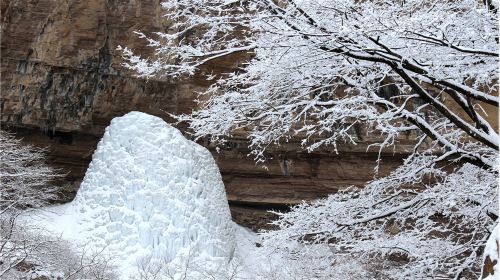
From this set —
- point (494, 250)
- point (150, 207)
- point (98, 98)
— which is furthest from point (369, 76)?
point (98, 98)


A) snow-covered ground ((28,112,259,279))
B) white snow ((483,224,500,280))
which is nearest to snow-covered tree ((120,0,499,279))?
white snow ((483,224,500,280))

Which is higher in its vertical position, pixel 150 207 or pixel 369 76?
pixel 369 76

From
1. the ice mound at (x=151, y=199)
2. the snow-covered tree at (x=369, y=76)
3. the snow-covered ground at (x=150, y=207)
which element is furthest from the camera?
the ice mound at (x=151, y=199)

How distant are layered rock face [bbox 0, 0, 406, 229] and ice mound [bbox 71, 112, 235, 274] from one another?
3.14 ft

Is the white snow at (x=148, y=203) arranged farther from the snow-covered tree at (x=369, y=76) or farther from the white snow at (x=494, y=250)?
the white snow at (x=494, y=250)

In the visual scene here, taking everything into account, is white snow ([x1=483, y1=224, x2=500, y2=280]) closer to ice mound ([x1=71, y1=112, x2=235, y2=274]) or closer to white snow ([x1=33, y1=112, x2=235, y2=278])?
white snow ([x1=33, y1=112, x2=235, y2=278])

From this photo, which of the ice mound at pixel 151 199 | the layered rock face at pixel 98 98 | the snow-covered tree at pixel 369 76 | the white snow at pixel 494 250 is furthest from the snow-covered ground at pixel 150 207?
the white snow at pixel 494 250

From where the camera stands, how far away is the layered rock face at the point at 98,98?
13.1m

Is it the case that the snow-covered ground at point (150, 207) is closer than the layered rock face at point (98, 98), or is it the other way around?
the snow-covered ground at point (150, 207)

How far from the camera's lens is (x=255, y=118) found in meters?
5.71

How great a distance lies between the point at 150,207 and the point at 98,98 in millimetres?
3537

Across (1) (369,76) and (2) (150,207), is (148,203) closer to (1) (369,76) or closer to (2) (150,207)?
(2) (150,207)

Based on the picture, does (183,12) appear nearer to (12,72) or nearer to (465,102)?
(465,102)

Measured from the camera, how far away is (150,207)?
12109mm
